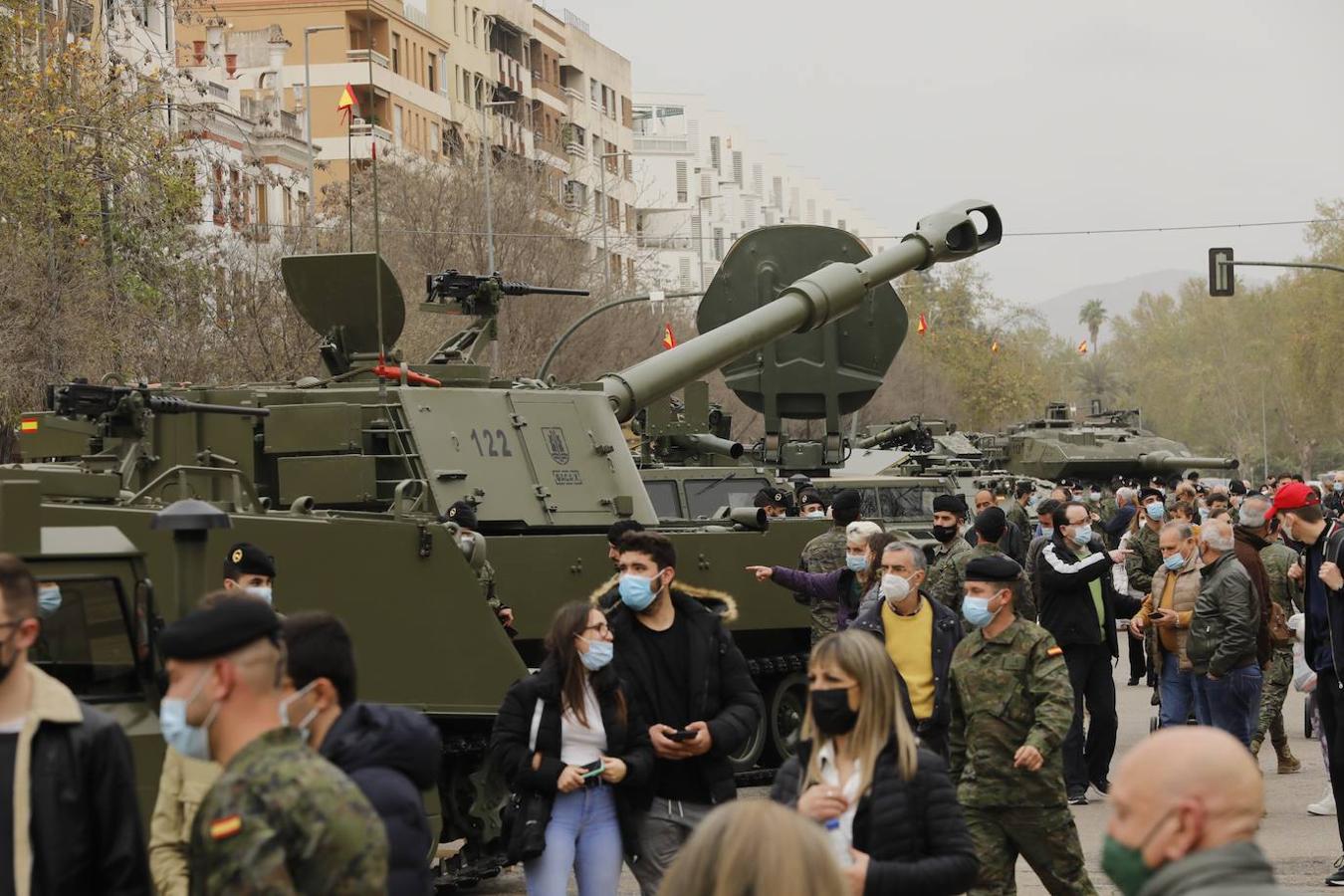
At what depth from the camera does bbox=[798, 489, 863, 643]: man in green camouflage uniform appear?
13.7m

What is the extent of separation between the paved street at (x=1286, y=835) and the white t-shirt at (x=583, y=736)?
296cm

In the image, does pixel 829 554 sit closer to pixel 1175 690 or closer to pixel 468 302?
pixel 1175 690

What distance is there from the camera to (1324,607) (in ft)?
37.4

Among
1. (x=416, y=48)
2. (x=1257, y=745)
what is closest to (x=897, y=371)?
(x=416, y=48)

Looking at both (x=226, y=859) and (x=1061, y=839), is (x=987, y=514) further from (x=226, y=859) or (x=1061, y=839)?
(x=226, y=859)

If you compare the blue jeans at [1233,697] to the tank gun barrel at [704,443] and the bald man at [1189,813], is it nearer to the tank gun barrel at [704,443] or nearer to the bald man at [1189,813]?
the bald man at [1189,813]

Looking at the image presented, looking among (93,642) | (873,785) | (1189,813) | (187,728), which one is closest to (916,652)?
(93,642)

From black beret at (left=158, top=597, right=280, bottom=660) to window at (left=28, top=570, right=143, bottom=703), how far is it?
2.92 m

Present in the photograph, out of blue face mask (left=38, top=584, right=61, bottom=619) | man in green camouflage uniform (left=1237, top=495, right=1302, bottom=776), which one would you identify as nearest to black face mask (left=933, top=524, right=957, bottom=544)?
man in green camouflage uniform (left=1237, top=495, right=1302, bottom=776)

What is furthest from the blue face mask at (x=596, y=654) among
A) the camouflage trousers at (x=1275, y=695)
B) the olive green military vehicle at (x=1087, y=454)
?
the olive green military vehicle at (x=1087, y=454)

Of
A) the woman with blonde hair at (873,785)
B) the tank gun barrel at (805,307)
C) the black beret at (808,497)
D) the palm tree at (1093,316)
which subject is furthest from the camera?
the palm tree at (1093,316)

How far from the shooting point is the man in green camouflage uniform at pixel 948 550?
1352 centimetres

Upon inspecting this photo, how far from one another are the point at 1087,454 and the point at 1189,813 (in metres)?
38.6

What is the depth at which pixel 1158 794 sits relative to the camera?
3980 mm
